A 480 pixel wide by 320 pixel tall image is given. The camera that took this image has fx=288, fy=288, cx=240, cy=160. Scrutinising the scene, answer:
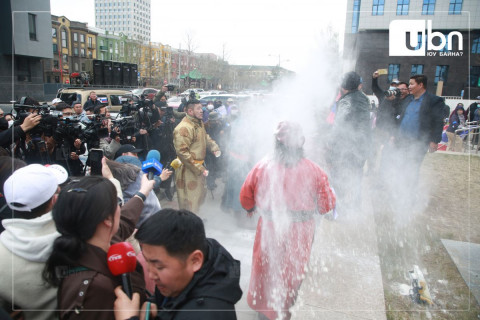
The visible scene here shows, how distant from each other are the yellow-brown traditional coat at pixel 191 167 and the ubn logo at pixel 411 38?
8.72 feet

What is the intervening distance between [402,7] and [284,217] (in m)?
4.24

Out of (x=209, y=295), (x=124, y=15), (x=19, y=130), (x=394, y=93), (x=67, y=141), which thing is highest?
(x=124, y=15)

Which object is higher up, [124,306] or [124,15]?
[124,15]

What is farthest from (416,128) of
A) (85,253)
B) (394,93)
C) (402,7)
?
(85,253)

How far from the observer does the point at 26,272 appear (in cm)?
109

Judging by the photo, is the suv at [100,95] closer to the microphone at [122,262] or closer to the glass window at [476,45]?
the glass window at [476,45]

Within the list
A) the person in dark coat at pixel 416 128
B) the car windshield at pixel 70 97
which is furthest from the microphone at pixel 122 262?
the car windshield at pixel 70 97

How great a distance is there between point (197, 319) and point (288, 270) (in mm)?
1243

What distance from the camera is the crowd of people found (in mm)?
1068

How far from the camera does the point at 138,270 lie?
1299 mm

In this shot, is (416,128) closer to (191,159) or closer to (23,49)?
(191,159)

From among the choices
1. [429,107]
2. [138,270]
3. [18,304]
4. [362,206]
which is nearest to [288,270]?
[138,270]

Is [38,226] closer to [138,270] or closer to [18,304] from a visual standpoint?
[18,304]

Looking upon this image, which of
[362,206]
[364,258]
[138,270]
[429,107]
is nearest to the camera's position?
[138,270]
